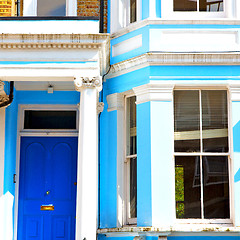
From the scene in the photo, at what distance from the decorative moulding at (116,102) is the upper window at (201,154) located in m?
1.08

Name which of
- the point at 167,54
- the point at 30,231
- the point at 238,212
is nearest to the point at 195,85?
the point at 167,54

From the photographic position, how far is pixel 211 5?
10.1 m

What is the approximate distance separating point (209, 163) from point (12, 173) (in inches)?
147

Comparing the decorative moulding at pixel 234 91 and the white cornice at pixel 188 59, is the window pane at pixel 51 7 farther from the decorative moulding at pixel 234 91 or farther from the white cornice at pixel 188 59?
the decorative moulding at pixel 234 91

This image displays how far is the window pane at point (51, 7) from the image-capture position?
1116 centimetres

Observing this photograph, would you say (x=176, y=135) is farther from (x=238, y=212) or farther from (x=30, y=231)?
(x=30, y=231)

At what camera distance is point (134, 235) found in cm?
931

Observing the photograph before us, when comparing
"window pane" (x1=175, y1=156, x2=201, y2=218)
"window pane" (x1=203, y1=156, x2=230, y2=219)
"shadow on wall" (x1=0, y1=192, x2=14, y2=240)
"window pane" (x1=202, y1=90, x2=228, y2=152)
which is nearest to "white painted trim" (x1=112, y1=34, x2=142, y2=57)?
"window pane" (x1=202, y1=90, x2=228, y2=152)

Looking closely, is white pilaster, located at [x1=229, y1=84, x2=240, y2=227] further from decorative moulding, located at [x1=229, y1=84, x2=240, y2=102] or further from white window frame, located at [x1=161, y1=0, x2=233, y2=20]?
white window frame, located at [x1=161, y1=0, x2=233, y2=20]

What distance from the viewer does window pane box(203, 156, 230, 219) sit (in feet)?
30.6

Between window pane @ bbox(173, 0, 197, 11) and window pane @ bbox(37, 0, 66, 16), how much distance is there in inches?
92.9

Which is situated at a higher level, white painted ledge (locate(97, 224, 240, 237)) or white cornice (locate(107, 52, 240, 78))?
white cornice (locate(107, 52, 240, 78))

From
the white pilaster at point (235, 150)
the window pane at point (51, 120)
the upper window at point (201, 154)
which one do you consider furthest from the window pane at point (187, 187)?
the window pane at point (51, 120)

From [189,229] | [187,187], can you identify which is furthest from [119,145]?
[189,229]
